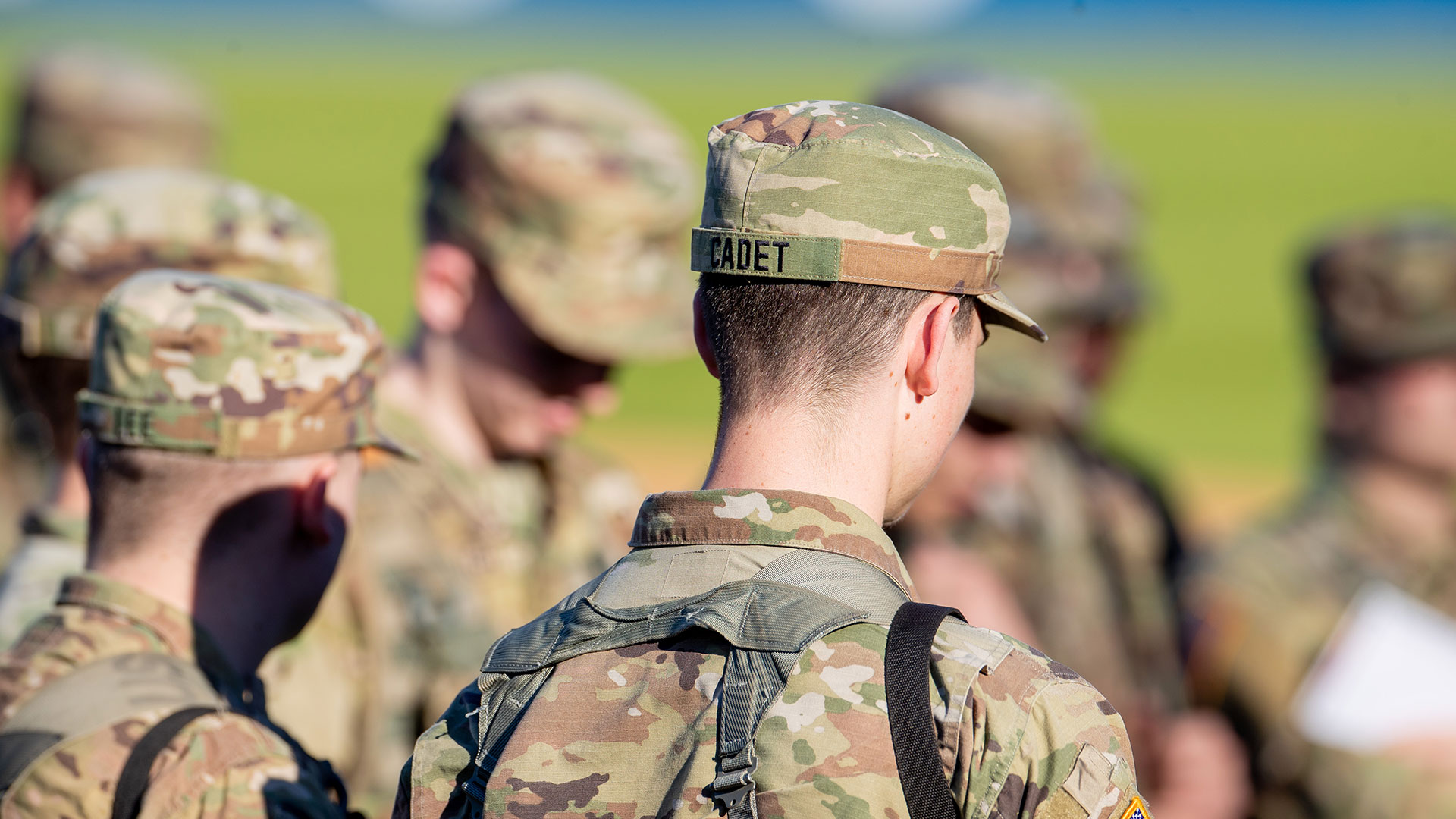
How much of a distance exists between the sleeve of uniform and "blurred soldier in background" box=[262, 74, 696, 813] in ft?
8.16

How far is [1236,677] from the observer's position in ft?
16.4

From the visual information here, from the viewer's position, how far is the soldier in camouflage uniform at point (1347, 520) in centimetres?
489

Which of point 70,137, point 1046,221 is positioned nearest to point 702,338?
point 1046,221

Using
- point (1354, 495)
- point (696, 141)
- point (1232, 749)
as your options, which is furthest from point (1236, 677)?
point (696, 141)

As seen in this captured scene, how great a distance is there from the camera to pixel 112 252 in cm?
352

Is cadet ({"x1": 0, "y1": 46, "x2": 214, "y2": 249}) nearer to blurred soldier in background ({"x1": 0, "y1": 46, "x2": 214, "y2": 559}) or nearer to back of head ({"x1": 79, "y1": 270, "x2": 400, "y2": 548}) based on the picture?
blurred soldier in background ({"x1": 0, "y1": 46, "x2": 214, "y2": 559})

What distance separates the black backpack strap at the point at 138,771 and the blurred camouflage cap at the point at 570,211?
7.05 feet

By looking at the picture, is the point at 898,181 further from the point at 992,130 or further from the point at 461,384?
the point at 992,130

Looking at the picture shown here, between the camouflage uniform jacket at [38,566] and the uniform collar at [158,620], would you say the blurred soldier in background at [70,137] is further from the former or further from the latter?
the uniform collar at [158,620]

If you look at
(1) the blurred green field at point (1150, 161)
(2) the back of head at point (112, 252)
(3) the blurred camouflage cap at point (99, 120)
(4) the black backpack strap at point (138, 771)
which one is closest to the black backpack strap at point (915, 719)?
(4) the black backpack strap at point (138, 771)

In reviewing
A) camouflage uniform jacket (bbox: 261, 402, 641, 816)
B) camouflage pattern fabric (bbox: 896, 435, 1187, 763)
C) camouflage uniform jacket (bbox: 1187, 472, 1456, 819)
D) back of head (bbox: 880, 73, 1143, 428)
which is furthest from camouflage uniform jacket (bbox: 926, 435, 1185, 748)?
camouflage uniform jacket (bbox: 261, 402, 641, 816)

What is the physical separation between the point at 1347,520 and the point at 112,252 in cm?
429

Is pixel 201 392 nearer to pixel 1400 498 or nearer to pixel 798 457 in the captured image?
pixel 798 457

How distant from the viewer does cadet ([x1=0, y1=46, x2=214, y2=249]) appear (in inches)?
282
